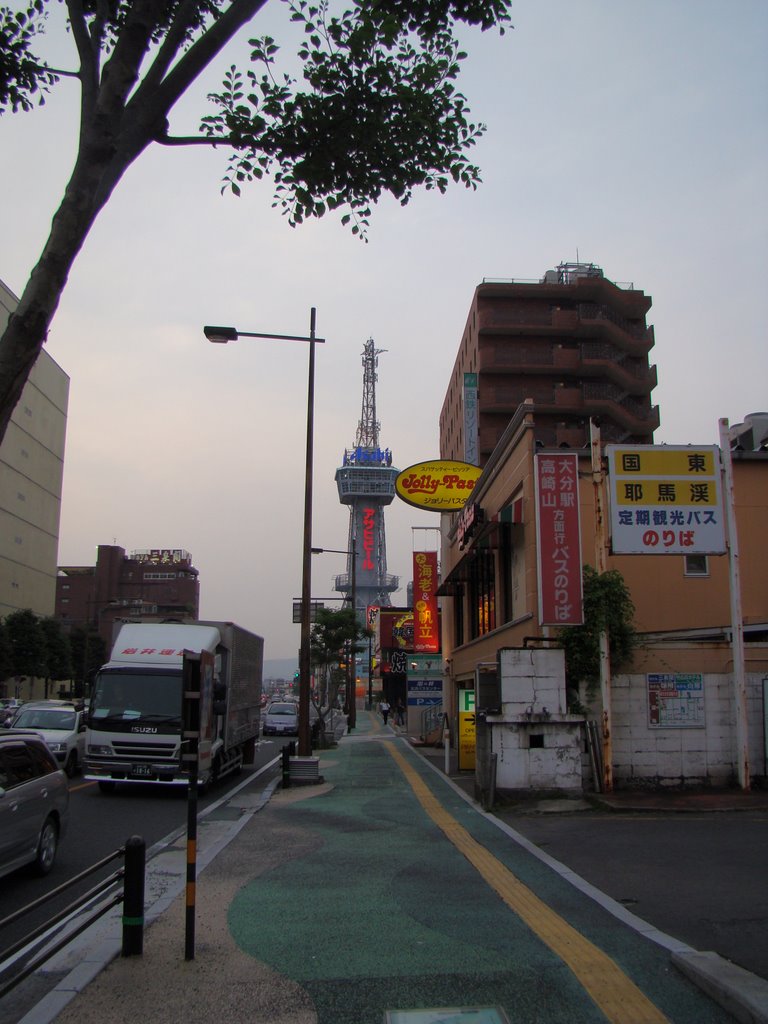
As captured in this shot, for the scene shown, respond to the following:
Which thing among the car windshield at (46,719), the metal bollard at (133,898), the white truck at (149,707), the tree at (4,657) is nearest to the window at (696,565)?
the white truck at (149,707)

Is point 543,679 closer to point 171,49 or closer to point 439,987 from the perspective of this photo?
point 439,987

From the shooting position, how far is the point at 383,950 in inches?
248

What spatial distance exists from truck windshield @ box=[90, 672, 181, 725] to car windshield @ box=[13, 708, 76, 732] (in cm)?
366

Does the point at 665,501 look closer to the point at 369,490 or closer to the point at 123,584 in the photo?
the point at 123,584

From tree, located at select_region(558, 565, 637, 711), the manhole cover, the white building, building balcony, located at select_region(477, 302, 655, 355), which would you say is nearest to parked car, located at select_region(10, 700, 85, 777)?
tree, located at select_region(558, 565, 637, 711)

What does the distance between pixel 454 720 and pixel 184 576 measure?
111764mm

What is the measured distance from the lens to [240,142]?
7590 millimetres

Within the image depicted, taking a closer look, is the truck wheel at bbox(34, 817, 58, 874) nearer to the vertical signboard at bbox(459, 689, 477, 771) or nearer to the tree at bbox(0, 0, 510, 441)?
the tree at bbox(0, 0, 510, 441)

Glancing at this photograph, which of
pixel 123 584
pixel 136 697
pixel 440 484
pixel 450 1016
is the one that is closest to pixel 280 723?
pixel 440 484

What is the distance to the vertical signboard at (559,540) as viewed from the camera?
14500mm

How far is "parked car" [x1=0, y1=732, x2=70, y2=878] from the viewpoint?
8539mm

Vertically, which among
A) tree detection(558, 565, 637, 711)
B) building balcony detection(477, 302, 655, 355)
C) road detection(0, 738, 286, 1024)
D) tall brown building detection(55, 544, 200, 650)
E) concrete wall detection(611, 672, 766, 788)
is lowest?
road detection(0, 738, 286, 1024)

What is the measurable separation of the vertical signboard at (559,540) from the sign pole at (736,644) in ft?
8.27

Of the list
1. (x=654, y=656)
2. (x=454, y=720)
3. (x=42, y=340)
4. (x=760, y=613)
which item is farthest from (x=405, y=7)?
(x=454, y=720)
